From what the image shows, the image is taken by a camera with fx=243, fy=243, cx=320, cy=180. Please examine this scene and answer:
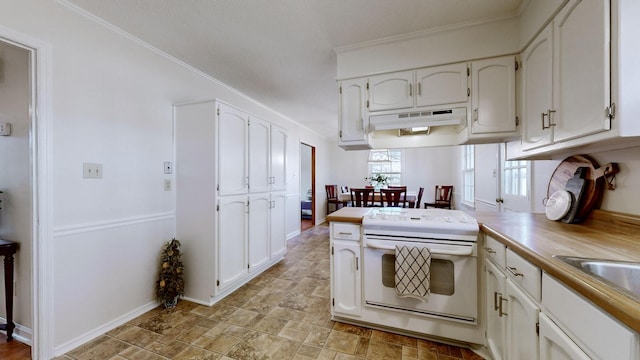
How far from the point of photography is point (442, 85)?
2.05 metres

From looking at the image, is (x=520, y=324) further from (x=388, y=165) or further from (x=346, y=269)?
(x=388, y=165)

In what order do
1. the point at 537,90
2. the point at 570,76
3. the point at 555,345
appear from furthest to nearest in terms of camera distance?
the point at 537,90 < the point at 570,76 < the point at 555,345

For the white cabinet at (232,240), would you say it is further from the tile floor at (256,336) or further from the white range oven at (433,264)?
the white range oven at (433,264)

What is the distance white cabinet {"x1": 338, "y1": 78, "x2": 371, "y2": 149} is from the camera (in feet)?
7.50

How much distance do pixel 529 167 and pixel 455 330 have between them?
1493 millimetres

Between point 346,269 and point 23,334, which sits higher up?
point 346,269

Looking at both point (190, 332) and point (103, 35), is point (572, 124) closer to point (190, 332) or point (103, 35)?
point (190, 332)

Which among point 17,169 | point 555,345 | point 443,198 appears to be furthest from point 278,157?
point 443,198

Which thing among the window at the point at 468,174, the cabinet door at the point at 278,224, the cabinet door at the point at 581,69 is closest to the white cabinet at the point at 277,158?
the cabinet door at the point at 278,224

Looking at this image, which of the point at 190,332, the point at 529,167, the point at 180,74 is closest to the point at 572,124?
the point at 529,167

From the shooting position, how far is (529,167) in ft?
6.88

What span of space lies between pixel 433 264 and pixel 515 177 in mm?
1404

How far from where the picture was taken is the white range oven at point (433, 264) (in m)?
1.67

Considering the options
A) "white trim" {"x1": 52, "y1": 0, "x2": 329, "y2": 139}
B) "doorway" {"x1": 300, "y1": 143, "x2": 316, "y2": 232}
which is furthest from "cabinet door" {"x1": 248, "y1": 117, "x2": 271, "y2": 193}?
"doorway" {"x1": 300, "y1": 143, "x2": 316, "y2": 232}
